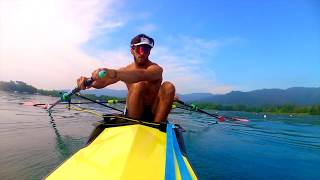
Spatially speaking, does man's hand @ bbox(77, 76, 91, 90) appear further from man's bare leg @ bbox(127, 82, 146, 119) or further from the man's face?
the man's face

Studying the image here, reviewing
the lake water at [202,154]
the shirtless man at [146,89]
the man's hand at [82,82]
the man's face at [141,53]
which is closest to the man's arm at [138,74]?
the shirtless man at [146,89]

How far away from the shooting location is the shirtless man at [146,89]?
5.77 meters

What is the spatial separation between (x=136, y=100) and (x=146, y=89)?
0.31 metres

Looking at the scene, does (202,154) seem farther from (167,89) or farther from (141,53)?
(141,53)

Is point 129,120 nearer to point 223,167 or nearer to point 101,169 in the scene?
point 101,169

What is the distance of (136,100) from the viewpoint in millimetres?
6059

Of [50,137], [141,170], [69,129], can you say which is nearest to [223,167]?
[141,170]

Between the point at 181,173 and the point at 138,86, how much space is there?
109 inches

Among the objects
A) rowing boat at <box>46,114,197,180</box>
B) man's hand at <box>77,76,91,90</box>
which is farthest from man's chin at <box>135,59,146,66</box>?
rowing boat at <box>46,114,197,180</box>

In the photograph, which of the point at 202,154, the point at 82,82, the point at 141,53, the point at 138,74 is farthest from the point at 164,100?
the point at 202,154

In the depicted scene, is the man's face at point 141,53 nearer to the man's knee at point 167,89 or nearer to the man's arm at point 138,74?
the man's arm at point 138,74

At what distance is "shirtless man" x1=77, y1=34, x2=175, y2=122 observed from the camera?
18.9 ft

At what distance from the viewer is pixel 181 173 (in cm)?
343

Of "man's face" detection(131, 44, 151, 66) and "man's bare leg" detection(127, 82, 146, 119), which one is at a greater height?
"man's face" detection(131, 44, 151, 66)
